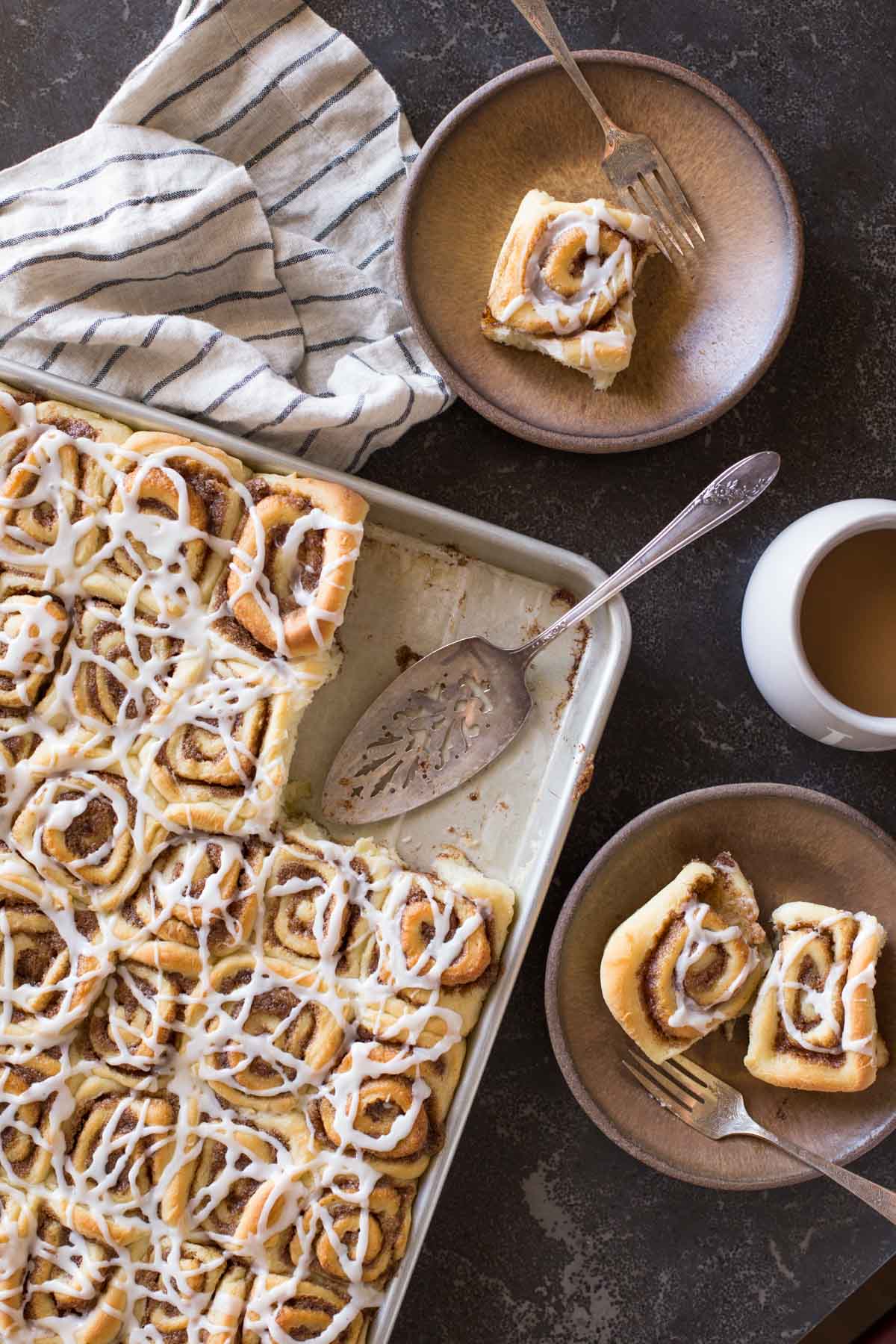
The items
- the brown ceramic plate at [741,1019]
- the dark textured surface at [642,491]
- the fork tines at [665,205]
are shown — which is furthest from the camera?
the dark textured surface at [642,491]

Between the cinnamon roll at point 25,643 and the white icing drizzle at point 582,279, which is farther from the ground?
the white icing drizzle at point 582,279

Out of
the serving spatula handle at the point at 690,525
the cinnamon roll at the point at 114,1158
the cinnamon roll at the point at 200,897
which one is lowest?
the cinnamon roll at the point at 114,1158

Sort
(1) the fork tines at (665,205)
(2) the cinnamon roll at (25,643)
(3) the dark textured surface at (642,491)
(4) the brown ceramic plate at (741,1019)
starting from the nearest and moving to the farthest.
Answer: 1. (2) the cinnamon roll at (25,643)
2. (4) the brown ceramic plate at (741,1019)
3. (1) the fork tines at (665,205)
4. (3) the dark textured surface at (642,491)

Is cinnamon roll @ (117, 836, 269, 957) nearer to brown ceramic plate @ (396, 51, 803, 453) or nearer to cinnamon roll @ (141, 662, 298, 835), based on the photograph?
cinnamon roll @ (141, 662, 298, 835)

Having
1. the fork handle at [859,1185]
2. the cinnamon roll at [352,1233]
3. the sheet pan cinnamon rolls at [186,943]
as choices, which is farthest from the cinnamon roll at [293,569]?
the fork handle at [859,1185]

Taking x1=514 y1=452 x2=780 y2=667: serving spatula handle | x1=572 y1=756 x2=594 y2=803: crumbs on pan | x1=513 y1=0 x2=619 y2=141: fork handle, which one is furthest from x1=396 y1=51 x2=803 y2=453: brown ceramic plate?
x1=572 y1=756 x2=594 y2=803: crumbs on pan

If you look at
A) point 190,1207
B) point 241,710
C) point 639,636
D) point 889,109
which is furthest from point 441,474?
point 190,1207

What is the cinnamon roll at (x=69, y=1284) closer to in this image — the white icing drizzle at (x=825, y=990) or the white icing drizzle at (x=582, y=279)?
the white icing drizzle at (x=825, y=990)
